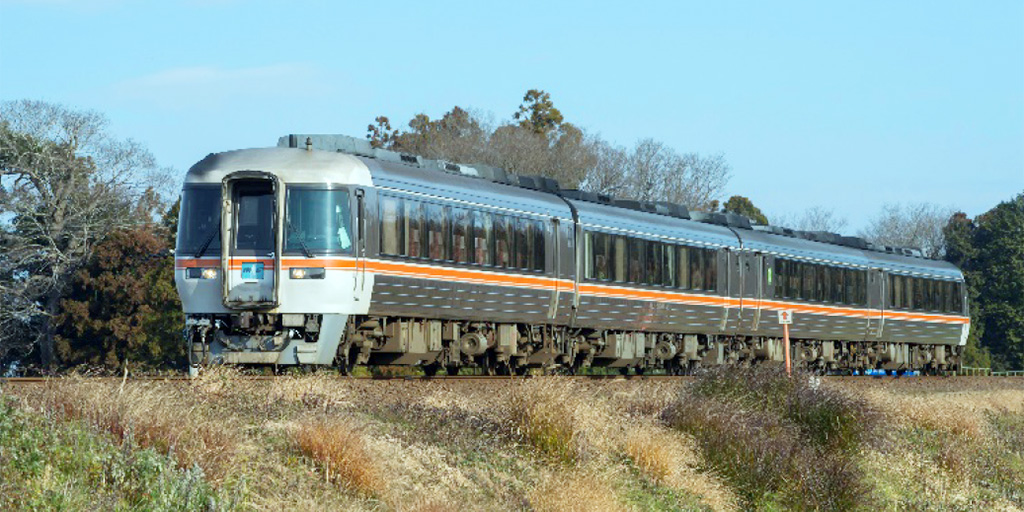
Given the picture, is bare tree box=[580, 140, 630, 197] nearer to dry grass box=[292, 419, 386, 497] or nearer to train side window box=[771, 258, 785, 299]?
A: train side window box=[771, 258, 785, 299]

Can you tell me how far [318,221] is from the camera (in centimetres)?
2042

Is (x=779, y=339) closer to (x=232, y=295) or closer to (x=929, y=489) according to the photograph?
(x=929, y=489)

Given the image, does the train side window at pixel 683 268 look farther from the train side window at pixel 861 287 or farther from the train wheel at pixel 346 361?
the train wheel at pixel 346 361

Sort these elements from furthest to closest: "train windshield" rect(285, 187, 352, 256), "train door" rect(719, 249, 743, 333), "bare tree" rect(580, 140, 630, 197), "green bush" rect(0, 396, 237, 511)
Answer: "bare tree" rect(580, 140, 630, 197) < "train door" rect(719, 249, 743, 333) < "train windshield" rect(285, 187, 352, 256) < "green bush" rect(0, 396, 237, 511)

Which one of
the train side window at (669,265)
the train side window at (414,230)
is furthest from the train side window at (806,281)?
the train side window at (414,230)

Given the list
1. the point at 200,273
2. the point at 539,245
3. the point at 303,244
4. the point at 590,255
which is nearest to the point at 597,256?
the point at 590,255

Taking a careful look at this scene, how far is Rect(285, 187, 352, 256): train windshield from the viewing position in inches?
803

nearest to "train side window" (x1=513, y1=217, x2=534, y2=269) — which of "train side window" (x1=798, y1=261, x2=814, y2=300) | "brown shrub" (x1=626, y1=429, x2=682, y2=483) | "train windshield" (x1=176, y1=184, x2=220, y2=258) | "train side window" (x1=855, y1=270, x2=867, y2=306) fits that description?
"train windshield" (x1=176, y1=184, x2=220, y2=258)

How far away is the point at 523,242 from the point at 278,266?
5664 millimetres

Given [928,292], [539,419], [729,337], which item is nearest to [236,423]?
[539,419]

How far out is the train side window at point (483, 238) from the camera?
23.5 metres

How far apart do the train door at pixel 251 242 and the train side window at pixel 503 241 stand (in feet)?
15.2

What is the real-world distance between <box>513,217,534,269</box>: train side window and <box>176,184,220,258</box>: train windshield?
5576 mm

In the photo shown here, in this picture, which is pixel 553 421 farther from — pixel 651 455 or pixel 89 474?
pixel 89 474
